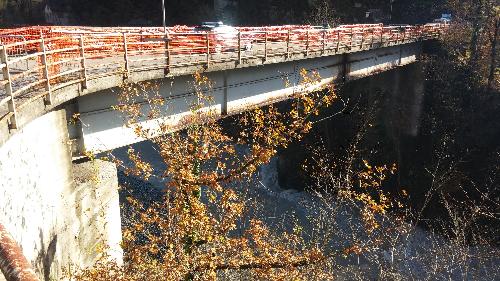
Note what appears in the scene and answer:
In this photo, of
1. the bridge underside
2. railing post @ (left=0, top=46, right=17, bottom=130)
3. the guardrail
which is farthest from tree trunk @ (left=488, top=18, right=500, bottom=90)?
railing post @ (left=0, top=46, right=17, bottom=130)

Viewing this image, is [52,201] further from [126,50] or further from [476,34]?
[476,34]

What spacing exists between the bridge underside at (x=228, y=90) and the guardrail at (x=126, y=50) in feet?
1.88

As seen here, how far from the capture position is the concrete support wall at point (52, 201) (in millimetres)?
7211

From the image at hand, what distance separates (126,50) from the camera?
1000cm

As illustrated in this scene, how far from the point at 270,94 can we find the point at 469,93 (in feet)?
57.1

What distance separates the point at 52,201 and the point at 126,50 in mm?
3777

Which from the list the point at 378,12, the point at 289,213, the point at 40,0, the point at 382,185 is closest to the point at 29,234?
the point at 289,213

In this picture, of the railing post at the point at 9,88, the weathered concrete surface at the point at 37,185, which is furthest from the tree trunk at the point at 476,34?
the railing post at the point at 9,88

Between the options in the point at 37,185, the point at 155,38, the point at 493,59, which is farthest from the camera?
the point at 493,59

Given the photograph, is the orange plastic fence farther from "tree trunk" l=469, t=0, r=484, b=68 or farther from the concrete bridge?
"tree trunk" l=469, t=0, r=484, b=68

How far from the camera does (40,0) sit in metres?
72.6

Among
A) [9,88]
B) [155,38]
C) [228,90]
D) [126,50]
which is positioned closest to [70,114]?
[126,50]

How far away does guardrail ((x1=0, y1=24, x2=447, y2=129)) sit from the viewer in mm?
7969

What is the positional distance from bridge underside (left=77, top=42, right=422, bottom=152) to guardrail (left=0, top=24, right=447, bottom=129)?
0.57 meters
